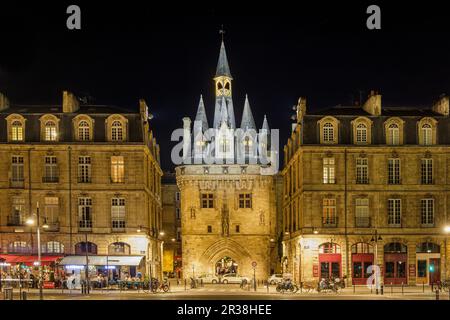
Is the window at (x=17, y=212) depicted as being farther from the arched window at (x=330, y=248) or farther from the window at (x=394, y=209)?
the window at (x=394, y=209)

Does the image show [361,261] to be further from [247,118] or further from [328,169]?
[247,118]

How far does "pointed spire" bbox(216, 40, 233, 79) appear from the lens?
8688 centimetres

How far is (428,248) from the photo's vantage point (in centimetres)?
5788

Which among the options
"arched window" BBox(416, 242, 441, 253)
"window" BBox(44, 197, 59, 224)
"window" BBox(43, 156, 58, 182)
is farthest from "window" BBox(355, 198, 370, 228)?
"window" BBox(43, 156, 58, 182)

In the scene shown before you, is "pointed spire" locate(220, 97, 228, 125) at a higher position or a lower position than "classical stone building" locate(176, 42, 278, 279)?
higher

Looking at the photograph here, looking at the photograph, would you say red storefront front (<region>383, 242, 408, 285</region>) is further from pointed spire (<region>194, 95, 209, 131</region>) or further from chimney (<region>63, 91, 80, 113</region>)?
pointed spire (<region>194, 95, 209, 131</region>)

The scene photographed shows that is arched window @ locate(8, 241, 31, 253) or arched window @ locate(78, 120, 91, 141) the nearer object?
arched window @ locate(8, 241, 31, 253)

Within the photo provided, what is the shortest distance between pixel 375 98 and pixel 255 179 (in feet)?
63.8

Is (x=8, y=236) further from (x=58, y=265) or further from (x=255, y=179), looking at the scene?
(x=255, y=179)

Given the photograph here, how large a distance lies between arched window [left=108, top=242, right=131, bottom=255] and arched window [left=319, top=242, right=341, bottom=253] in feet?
50.9

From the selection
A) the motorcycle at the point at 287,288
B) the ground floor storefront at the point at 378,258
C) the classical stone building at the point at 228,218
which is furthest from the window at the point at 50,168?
the ground floor storefront at the point at 378,258

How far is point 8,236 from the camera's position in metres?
56.8

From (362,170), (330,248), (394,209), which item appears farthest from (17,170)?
(394,209)

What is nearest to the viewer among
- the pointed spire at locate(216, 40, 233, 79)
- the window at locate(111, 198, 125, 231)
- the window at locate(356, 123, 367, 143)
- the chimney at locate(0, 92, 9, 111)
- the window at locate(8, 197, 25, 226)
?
the window at locate(8, 197, 25, 226)
